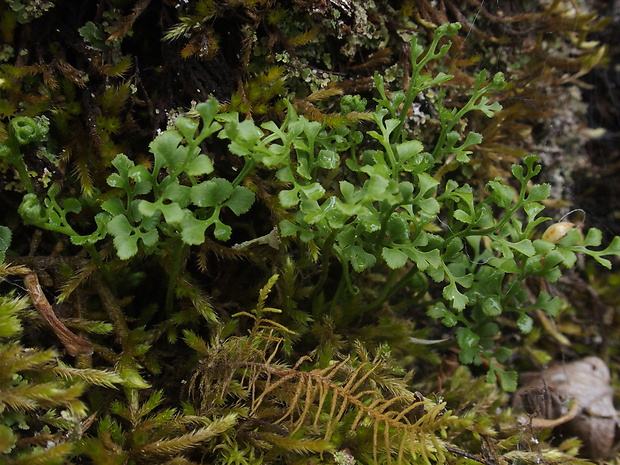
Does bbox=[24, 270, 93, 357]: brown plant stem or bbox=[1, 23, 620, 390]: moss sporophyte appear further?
bbox=[24, 270, 93, 357]: brown plant stem

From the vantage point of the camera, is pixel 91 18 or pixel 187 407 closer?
pixel 187 407

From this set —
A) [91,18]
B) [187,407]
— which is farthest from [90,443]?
[91,18]

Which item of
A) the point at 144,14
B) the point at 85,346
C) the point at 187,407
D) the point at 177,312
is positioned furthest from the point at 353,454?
the point at 144,14

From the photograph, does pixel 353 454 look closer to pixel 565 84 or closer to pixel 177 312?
pixel 177 312

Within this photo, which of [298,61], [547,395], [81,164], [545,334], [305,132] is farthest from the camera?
[545,334]

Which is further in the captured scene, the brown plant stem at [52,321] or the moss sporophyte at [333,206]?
the brown plant stem at [52,321]

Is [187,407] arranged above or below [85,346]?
below

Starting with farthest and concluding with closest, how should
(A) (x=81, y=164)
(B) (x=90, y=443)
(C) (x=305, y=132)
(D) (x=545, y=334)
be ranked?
(D) (x=545, y=334), (A) (x=81, y=164), (C) (x=305, y=132), (B) (x=90, y=443)

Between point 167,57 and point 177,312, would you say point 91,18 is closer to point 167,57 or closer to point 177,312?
point 167,57

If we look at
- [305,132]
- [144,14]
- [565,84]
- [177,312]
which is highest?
[144,14]
